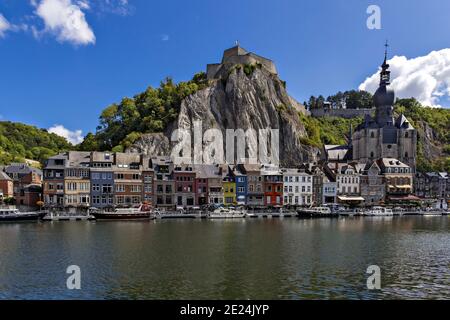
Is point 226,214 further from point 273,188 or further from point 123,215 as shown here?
point 123,215

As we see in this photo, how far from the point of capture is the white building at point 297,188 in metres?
83.8

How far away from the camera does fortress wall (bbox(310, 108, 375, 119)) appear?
542 ft

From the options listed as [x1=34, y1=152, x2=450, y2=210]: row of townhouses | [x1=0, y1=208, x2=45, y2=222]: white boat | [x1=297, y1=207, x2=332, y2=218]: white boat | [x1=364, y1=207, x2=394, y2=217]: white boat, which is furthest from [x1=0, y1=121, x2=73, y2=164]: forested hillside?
[x1=364, y1=207, x2=394, y2=217]: white boat

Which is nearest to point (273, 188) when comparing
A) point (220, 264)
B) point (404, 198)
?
point (404, 198)

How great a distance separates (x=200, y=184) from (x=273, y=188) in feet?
47.7

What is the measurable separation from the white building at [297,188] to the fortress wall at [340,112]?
275 ft

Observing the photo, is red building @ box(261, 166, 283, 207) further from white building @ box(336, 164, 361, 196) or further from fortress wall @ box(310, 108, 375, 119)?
fortress wall @ box(310, 108, 375, 119)

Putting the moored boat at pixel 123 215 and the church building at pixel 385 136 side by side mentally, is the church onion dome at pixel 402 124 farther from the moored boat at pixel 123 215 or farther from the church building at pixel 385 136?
the moored boat at pixel 123 215

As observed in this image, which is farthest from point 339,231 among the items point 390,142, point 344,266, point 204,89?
point 390,142

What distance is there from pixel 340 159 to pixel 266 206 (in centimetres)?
4997

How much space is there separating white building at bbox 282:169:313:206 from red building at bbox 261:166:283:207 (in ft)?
4.93

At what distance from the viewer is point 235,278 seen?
2656 centimetres

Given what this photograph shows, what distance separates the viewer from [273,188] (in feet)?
269

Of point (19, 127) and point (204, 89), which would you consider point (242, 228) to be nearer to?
point (204, 89)
